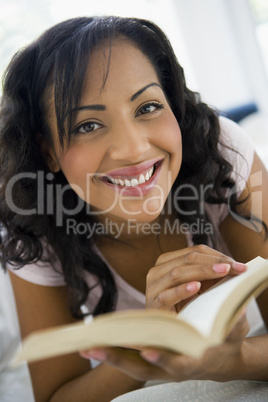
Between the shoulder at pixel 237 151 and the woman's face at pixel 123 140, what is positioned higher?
the woman's face at pixel 123 140

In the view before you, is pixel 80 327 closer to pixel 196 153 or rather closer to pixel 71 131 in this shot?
pixel 71 131

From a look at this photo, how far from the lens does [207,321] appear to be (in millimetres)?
541

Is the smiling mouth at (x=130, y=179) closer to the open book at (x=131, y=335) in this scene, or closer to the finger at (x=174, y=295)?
the finger at (x=174, y=295)

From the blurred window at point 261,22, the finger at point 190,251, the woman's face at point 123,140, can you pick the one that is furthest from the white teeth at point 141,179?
the blurred window at point 261,22

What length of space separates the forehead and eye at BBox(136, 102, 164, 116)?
0.05m

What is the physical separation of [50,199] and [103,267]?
0.25 metres

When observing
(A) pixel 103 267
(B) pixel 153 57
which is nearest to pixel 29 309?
(A) pixel 103 267

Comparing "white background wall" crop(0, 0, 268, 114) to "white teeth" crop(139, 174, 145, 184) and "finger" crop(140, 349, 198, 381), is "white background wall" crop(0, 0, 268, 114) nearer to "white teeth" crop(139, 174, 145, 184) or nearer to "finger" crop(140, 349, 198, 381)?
"white teeth" crop(139, 174, 145, 184)

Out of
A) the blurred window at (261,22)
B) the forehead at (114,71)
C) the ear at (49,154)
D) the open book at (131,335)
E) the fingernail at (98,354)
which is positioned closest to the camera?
the open book at (131,335)

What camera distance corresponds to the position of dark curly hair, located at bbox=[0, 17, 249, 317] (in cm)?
105

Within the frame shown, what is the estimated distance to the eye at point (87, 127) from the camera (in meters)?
1.06

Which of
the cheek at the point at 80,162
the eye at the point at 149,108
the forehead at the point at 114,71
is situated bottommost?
the cheek at the point at 80,162

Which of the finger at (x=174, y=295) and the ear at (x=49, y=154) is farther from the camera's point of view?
the ear at (x=49, y=154)

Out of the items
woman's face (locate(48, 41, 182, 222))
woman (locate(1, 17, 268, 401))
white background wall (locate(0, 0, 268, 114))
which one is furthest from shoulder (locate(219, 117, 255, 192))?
white background wall (locate(0, 0, 268, 114))
